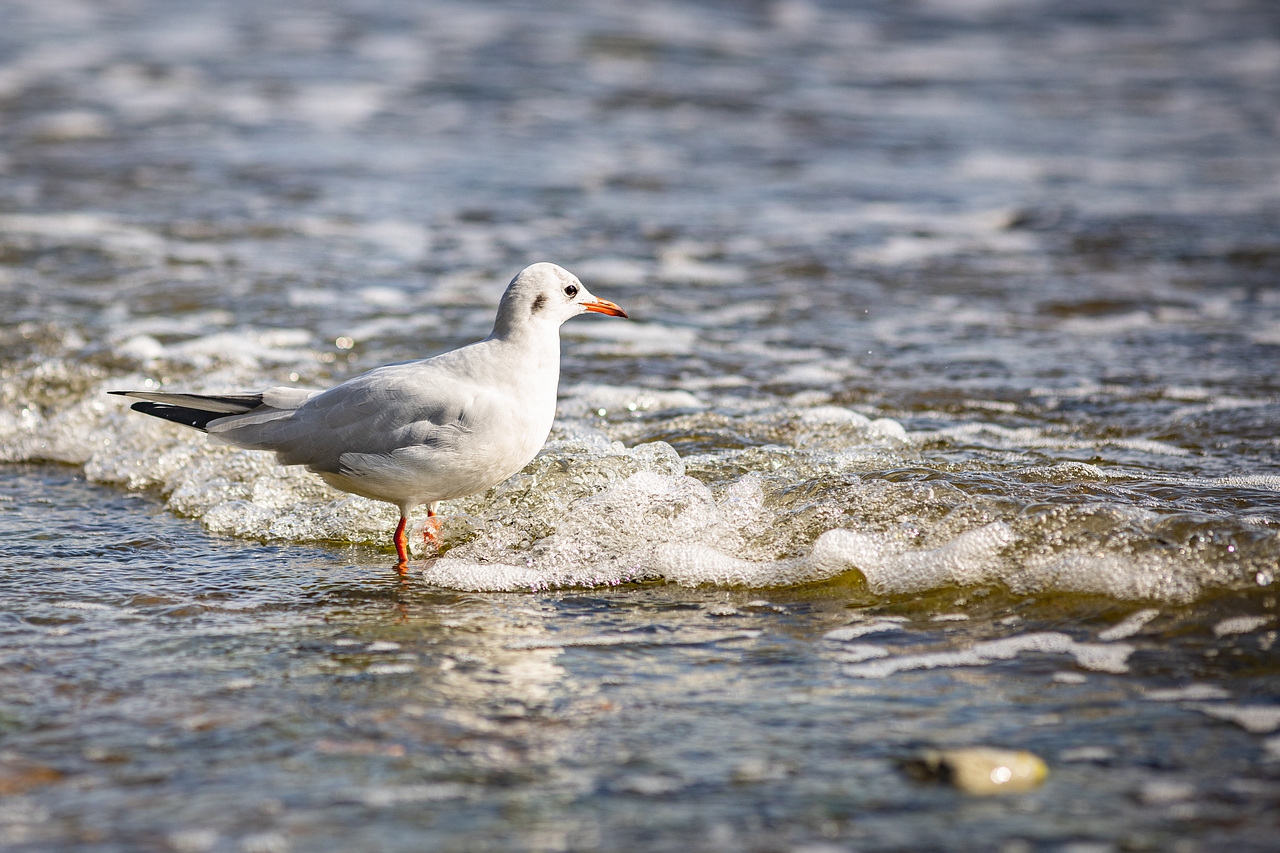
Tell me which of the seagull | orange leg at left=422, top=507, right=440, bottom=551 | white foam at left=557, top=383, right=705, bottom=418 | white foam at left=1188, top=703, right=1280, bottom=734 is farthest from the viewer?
white foam at left=557, top=383, right=705, bottom=418

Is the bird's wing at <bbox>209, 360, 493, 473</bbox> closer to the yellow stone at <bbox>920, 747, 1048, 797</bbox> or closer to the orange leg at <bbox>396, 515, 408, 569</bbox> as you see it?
the orange leg at <bbox>396, 515, 408, 569</bbox>

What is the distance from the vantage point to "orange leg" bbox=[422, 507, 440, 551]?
4.72 metres

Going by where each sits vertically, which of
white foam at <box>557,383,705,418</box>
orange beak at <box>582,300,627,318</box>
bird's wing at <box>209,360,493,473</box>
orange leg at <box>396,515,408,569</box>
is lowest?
orange leg at <box>396,515,408,569</box>

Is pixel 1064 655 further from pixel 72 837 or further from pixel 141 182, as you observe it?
pixel 141 182

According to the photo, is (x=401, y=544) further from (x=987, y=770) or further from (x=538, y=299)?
(x=987, y=770)

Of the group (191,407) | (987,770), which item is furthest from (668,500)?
(987,770)

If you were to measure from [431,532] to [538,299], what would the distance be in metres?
1.05

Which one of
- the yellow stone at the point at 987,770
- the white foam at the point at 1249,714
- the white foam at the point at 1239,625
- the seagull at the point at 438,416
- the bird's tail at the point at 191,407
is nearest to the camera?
the yellow stone at the point at 987,770

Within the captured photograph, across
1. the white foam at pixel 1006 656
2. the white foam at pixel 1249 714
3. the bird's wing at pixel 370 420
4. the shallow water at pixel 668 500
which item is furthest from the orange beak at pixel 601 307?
the white foam at pixel 1249 714

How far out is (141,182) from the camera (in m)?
11.4

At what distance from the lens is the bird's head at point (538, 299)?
14.2ft

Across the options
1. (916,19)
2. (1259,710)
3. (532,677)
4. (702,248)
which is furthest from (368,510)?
(916,19)

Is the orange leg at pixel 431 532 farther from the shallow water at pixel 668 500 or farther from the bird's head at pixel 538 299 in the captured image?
the bird's head at pixel 538 299

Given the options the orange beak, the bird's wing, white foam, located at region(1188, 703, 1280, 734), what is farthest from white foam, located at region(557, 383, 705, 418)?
white foam, located at region(1188, 703, 1280, 734)
